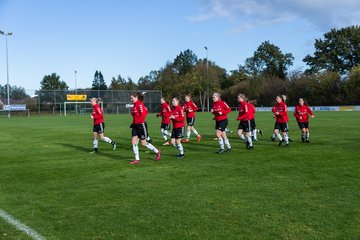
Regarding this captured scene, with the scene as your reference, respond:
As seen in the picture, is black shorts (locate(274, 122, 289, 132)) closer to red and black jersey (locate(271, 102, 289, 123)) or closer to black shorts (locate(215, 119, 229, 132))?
red and black jersey (locate(271, 102, 289, 123))

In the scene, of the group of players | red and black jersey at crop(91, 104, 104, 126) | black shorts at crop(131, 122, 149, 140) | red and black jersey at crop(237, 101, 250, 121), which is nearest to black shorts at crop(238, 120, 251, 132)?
the group of players

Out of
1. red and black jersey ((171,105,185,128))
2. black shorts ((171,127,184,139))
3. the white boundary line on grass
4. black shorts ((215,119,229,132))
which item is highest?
red and black jersey ((171,105,185,128))

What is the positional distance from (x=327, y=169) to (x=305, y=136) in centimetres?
643

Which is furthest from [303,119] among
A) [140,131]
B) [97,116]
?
[97,116]

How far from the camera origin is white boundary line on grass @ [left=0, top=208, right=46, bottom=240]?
5.25 m

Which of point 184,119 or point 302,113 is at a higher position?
point 302,113

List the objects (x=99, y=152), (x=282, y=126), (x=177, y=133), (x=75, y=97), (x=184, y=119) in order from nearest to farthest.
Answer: (x=177, y=133) → (x=184, y=119) → (x=99, y=152) → (x=282, y=126) → (x=75, y=97)

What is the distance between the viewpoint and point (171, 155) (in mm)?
13008

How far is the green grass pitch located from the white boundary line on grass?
10 cm

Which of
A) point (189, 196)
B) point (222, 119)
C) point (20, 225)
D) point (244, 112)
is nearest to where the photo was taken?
point (20, 225)

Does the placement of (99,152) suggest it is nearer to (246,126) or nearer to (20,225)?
(246,126)

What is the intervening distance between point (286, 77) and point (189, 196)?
88.7 m

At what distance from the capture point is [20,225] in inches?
225

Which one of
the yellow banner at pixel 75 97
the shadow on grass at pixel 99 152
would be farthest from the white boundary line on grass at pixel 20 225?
the yellow banner at pixel 75 97
